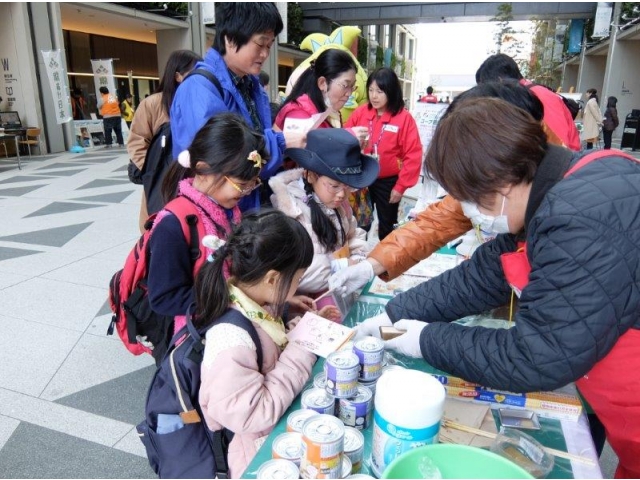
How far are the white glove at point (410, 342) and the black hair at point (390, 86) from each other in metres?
2.57

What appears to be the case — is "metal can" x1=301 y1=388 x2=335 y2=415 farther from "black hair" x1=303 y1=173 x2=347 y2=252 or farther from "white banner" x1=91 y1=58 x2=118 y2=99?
"white banner" x1=91 y1=58 x2=118 y2=99

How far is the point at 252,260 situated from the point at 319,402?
39cm

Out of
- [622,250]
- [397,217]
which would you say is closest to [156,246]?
[622,250]

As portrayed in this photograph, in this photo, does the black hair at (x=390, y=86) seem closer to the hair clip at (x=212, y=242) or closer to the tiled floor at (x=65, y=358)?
A: the tiled floor at (x=65, y=358)

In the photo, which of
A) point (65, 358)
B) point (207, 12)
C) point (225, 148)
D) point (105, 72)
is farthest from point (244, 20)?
point (207, 12)

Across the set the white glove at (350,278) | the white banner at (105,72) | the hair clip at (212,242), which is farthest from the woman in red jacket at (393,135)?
the white banner at (105,72)

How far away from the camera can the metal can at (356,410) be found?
0.92m

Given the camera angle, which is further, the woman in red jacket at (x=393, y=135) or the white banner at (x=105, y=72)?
the white banner at (x=105, y=72)

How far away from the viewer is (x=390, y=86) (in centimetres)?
344

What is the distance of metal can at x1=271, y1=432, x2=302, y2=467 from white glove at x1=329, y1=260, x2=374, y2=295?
2.63 feet

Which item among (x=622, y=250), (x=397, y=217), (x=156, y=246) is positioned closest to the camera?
(x=622, y=250)

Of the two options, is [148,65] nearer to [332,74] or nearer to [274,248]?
[332,74]

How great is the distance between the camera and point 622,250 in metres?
0.80

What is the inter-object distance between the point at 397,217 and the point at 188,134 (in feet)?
7.21
